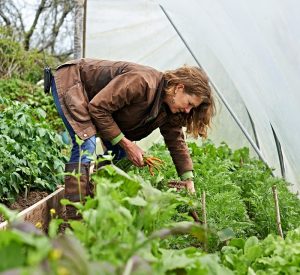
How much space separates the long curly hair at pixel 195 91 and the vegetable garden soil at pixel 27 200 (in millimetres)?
1260

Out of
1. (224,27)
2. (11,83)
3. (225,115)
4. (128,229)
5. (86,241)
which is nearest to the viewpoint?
(86,241)

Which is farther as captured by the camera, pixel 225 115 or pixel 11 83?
pixel 11 83

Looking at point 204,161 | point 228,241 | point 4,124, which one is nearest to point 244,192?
point 204,161

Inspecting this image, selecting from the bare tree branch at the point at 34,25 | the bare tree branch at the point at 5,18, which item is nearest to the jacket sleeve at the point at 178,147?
the bare tree branch at the point at 5,18

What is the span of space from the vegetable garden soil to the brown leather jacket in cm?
80

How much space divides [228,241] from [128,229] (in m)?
1.21

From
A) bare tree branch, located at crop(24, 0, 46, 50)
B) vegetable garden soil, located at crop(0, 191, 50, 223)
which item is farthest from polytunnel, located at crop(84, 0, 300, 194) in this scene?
bare tree branch, located at crop(24, 0, 46, 50)

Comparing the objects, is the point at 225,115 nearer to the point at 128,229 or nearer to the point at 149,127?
the point at 149,127

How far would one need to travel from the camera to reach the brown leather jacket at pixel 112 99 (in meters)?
3.45

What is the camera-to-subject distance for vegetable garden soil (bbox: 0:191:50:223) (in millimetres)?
3962

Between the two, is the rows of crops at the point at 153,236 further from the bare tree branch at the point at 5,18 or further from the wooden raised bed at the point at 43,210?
the bare tree branch at the point at 5,18

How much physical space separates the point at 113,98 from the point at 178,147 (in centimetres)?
80

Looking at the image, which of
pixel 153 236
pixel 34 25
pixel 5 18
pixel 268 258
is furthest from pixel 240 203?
pixel 34 25

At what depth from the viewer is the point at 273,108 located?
3955 millimetres
